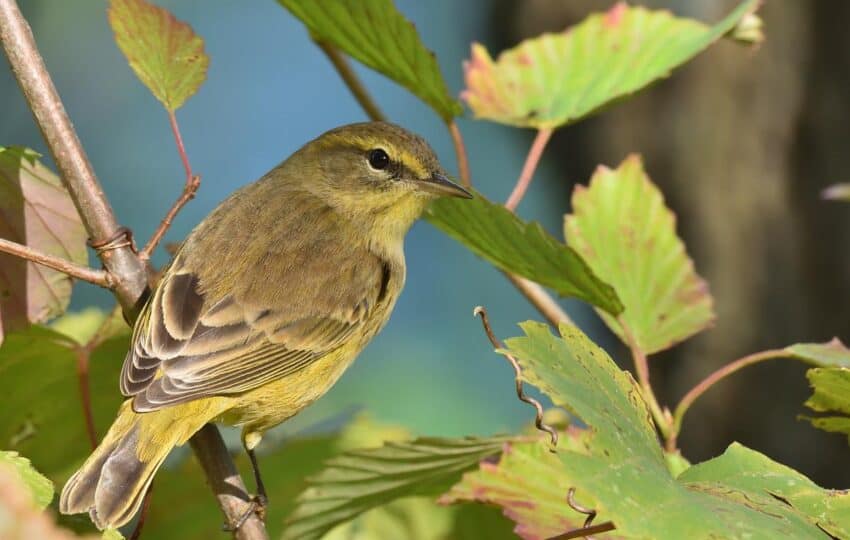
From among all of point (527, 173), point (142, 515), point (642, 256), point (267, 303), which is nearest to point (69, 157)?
point (142, 515)

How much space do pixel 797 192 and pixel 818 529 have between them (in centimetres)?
411

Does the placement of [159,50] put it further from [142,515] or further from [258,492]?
[258,492]

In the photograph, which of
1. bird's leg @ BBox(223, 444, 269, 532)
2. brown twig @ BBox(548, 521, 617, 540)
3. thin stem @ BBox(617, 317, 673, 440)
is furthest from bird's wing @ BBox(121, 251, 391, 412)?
brown twig @ BBox(548, 521, 617, 540)

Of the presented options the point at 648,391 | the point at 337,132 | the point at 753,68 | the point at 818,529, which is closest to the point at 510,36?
the point at 753,68

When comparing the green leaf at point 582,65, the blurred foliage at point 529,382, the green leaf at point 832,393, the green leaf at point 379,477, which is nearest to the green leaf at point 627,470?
the blurred foliage at point 529,382

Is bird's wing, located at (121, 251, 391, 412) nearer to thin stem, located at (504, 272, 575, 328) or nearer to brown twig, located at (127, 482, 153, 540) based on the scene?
brown twig, located at (127, 482, 153, 540)

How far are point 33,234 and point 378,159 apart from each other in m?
1.18

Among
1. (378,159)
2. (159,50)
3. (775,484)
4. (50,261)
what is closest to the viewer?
(775,484)

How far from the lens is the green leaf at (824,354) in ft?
4.87

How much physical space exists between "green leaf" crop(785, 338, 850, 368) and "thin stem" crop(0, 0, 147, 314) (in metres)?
0.99

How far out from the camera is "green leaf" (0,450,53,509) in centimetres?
111

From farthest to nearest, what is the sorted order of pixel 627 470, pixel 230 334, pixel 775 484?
pixel 230 334, pixel 775 484, pixel 627 470

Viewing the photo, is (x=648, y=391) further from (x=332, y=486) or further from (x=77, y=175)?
(x=77, y=175)

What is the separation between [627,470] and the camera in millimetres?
968
